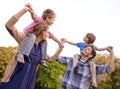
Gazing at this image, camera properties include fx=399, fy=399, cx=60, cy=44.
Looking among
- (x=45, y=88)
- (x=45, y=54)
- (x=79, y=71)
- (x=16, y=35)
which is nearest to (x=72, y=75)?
(x=79, y=71)

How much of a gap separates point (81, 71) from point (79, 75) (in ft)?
0.35

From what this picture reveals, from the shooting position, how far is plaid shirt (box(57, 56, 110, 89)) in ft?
28.8

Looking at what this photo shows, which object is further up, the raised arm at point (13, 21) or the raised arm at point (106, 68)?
the raised arm at point (13, 21)

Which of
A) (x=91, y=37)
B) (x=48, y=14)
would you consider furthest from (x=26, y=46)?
(x=91, y=37)

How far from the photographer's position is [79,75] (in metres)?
8.90

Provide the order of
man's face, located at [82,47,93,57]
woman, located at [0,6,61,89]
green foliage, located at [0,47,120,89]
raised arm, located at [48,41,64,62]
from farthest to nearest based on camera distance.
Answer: green foliage, located at [0,47,120,89] < man's face, located at [82,47,93,57] < raised arm, located at [48,41,64,62] < woman, located at [0,6,61,89]

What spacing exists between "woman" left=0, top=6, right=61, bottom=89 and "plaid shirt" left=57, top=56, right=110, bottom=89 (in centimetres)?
180

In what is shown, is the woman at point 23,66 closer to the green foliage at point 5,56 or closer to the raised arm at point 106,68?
the raised arm at point 106,68

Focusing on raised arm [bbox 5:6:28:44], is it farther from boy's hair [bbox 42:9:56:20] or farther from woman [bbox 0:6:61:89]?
boy's hair [bbox 42:9:56:20]

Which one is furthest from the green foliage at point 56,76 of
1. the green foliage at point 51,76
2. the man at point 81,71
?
the man at point 81,71

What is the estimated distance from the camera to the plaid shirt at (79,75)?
28.8 feet

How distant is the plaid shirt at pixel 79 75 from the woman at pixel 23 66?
5.89ft

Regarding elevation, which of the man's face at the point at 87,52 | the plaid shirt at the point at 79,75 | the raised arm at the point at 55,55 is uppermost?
the raised arm at the point at 55,55

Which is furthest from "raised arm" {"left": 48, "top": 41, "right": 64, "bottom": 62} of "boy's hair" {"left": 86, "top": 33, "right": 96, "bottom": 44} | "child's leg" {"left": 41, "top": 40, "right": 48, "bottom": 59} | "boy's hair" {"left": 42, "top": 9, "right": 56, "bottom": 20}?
"boy's hair" {"left": 86, "top": 33, "right": 96, "bottom": 44}
